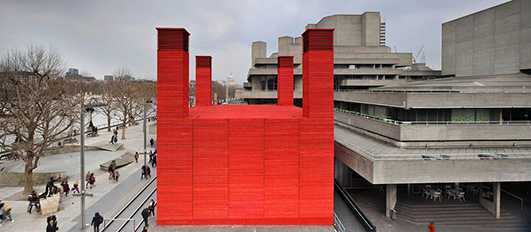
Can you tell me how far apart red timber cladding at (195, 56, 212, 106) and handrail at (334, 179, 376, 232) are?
596 inches

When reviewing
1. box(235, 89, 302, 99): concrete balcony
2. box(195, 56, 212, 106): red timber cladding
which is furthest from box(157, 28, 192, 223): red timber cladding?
box(235, 89, 302, 99): concrete balcony

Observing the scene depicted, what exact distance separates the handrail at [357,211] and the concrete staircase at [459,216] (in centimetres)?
282

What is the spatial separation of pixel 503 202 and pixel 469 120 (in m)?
6.90

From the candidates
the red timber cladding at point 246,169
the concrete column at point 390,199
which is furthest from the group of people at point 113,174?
the concrete column at point 390,199

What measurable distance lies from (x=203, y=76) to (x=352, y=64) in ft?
121

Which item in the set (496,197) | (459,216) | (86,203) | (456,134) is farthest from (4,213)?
(496,197)

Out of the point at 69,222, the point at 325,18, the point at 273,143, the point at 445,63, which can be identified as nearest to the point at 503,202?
the point at 273,143

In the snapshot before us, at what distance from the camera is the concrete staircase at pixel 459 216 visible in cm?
1788

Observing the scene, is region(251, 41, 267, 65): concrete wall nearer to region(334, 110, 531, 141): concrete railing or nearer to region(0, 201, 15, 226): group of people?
region(334, 110, 531, 141): concrete railing

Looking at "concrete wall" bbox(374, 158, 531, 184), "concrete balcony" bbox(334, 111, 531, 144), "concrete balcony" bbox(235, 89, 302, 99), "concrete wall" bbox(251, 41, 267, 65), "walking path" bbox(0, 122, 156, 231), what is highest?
"concrete wall" bbox(251, 41, 267, 65)

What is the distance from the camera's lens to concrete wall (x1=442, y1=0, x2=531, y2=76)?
2616 centimetres

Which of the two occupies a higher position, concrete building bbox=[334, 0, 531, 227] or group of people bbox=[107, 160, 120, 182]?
Result: concrete building bbox=[334, 0, 531, 227]

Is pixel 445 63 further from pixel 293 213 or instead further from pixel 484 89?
pixel 293 213

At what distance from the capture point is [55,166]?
1134 inches
